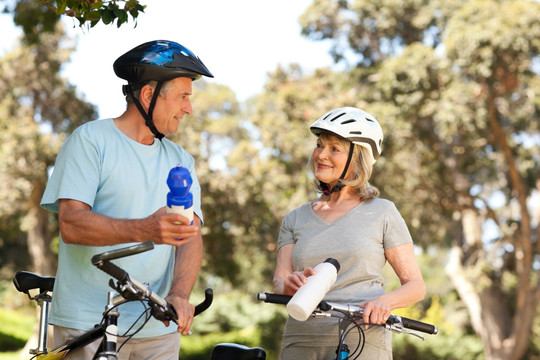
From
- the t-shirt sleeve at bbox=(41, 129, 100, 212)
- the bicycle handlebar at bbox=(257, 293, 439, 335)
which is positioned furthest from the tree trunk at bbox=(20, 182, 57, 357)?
the bicycle handlebar at bbox=(257, 293, 439, 335)

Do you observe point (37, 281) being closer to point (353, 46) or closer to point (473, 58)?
point (473, 58)

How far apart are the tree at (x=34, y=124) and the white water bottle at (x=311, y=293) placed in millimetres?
20456

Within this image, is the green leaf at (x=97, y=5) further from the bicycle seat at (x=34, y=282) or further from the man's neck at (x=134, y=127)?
the bicycle seat at (x=34, y=282)

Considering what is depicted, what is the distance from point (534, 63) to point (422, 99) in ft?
10.1

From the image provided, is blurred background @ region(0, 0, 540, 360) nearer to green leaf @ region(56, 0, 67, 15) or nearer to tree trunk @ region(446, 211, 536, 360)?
tree trunk @ region(446, 211, 536, 360)

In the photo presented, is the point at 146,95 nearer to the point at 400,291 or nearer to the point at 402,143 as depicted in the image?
the point at 400,291

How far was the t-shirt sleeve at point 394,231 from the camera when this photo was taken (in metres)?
3.91

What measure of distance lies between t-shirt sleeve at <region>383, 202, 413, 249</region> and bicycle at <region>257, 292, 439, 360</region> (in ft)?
1.58

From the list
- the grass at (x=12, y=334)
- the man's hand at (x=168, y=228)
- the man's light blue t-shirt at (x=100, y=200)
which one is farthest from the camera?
the grass at (x=12, y=334)

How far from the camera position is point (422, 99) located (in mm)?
19891

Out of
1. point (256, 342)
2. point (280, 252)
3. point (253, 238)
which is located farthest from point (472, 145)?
point (280, 252)

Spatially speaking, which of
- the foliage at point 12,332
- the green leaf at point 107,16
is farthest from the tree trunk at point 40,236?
the green leaf at point 107,16

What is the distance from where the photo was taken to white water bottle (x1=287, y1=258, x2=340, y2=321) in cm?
316

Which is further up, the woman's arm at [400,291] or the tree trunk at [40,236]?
the tree trunk at [40,236]
